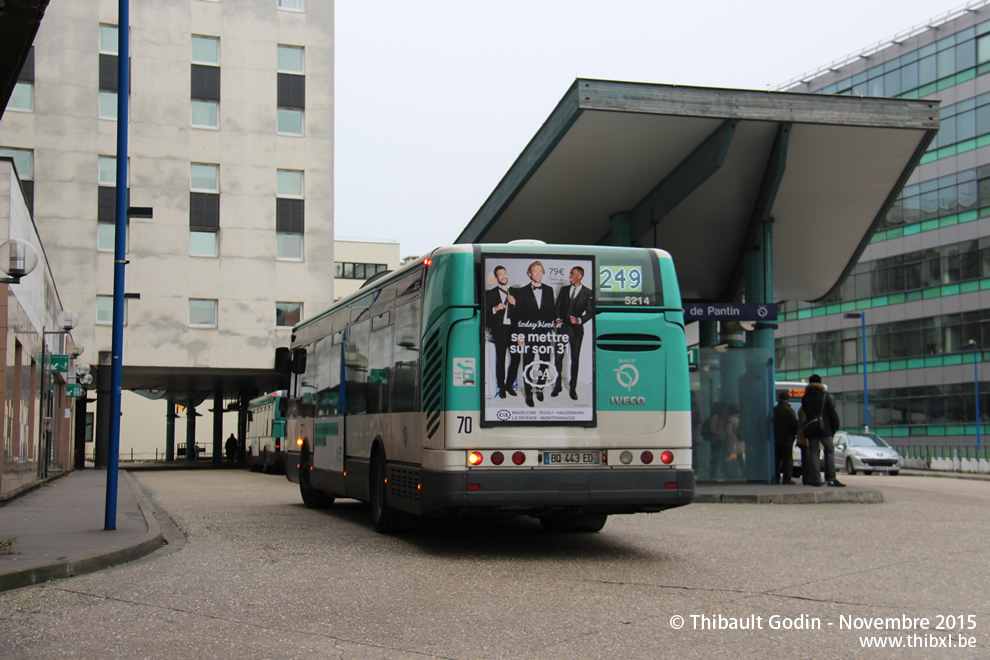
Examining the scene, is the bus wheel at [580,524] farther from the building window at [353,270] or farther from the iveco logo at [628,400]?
the building window at [353,270]

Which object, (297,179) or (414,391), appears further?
(297,179)

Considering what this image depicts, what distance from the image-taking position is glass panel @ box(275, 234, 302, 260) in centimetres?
4325

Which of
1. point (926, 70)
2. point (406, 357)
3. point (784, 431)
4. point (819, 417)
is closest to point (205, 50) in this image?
point (784, 431)

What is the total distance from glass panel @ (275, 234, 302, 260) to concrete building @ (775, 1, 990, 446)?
107 ft

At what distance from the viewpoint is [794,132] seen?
2031cm

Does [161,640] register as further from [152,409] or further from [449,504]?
[152,409]

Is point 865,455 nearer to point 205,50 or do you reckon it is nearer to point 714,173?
point 714,173

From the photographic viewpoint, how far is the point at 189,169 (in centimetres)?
4203

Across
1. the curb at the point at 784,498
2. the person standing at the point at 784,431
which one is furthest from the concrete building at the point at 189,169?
the curb at the point at 784,498

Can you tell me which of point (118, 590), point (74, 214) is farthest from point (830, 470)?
point (74, 214)

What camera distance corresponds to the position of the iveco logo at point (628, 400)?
10211 millimetres

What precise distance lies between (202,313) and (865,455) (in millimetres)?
24880

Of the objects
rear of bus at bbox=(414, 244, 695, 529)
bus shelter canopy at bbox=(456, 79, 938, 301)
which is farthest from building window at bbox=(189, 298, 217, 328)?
rear of bus at bbox=(414, 244, 695, 529)

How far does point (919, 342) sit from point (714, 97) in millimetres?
46670
